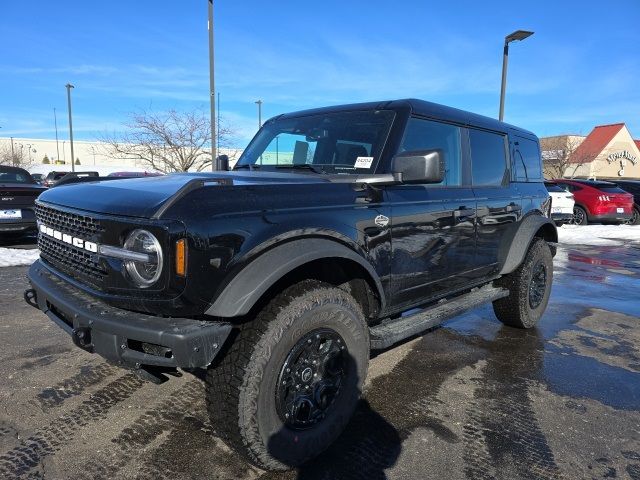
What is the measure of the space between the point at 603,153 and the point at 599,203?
37.3m

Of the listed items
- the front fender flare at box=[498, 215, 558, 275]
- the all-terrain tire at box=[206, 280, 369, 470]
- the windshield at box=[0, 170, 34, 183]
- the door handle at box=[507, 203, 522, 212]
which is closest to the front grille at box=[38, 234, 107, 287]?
the all-terrain tire at box=[206, 280, 369, 470]

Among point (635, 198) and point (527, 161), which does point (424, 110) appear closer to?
point (527, 161)

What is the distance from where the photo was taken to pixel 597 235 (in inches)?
545

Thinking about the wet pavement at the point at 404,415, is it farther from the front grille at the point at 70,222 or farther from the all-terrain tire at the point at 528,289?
the front grille at the point at 70,222

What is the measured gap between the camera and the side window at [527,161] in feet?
15.7

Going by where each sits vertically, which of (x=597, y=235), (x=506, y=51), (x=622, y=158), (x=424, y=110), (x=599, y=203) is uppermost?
(x=506, y=51)

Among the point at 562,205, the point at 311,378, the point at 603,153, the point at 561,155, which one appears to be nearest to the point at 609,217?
the point at 562,205

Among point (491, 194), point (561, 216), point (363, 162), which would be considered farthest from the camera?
point (561, 216)

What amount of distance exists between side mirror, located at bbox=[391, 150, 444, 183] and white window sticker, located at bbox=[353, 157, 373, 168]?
0.90ft

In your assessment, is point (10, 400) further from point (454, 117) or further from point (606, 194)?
point (606, 194)

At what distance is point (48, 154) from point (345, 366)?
8033cm

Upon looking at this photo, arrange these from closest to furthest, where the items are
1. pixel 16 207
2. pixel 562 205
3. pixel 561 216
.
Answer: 1. pixel 16 207
2. pixel 561 216
3. pixel 562 205

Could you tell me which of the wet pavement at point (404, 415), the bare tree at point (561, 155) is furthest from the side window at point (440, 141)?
the bare tree at point (561, 155)

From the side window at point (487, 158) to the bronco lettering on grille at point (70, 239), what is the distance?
2936 mm
